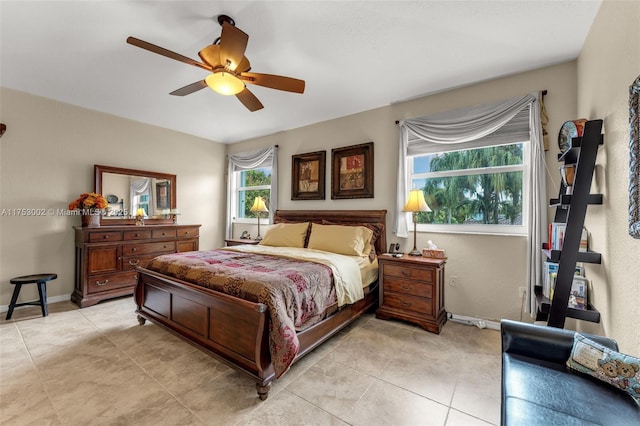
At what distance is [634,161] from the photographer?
128cm

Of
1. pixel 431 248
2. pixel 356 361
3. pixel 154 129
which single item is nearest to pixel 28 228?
pixel 154 129

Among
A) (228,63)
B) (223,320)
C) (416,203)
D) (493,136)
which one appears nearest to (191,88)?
(228,63)

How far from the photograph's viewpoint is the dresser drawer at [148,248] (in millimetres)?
3768

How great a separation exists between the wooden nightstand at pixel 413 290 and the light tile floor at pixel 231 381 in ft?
0.56

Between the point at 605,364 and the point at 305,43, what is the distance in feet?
9.07

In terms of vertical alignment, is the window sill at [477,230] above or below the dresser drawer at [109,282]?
above

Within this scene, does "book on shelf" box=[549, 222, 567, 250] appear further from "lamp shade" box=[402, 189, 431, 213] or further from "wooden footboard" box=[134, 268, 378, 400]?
"wooden footboard" box=[134, 268, 378, 400]

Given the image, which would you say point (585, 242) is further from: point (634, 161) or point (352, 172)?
point (352, 172)

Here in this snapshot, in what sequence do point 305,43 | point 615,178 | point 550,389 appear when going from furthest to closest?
point 305,43, point 615,178, point 550,389

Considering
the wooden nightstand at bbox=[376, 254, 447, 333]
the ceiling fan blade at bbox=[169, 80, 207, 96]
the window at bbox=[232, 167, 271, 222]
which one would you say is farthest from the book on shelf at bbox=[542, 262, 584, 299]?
the window at bbox=[232, 167, 271, 222]

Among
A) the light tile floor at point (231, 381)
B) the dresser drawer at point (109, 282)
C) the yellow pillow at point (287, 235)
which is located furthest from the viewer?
the yellow pillow at point (287, 235)

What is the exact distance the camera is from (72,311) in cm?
321

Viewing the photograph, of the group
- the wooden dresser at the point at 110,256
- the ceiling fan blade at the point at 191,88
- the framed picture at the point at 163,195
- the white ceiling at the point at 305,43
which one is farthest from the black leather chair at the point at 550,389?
the framed picture at the point at 163,195

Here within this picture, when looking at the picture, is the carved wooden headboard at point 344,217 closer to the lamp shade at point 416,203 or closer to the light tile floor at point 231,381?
the lamp shade at point 416,203
